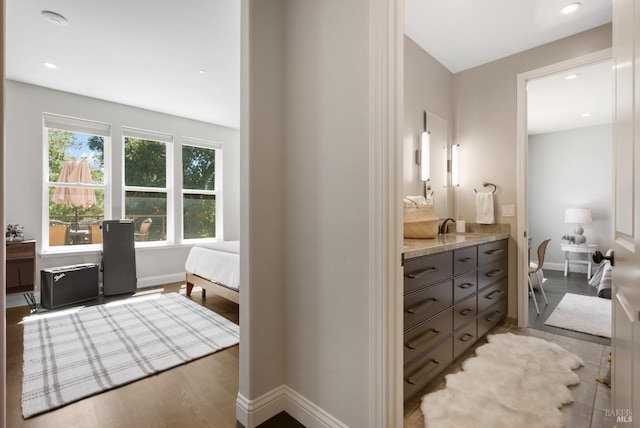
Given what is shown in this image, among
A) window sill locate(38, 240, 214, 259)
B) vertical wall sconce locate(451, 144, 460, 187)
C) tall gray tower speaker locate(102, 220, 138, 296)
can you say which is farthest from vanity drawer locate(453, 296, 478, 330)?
window sill locate(38, 240, 214, 259)

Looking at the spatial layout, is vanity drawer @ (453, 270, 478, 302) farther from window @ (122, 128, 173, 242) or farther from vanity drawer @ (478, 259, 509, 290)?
window @ (122, 128, 173, 242)

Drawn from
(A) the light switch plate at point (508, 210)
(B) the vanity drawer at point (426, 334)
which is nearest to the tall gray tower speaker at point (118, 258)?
(B) the vanity drawer at point (426, 334)

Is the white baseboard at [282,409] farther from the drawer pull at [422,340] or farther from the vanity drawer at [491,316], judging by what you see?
the vanity drawer at [491,316]

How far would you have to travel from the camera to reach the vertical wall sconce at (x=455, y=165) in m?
3.32

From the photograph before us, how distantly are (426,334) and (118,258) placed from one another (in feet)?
14.1

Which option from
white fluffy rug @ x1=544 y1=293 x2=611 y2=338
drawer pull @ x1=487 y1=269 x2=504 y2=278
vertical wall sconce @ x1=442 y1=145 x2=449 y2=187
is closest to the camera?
drawer pull @ x1=487 y1=269 x2=504 y2=278

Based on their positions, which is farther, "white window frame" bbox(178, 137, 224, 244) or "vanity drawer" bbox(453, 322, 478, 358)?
"white window frame" bbox(178, 137, 224, 244)

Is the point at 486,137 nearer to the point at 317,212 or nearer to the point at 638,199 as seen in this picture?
the point at 317,212

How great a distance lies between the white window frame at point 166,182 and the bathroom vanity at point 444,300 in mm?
4414

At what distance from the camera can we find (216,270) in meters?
3.55

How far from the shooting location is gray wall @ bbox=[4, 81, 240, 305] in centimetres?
371

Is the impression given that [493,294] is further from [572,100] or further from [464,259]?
[572,100]

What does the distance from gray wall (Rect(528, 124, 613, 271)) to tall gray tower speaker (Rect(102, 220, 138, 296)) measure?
7.50 metres

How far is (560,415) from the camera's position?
5.29ft
